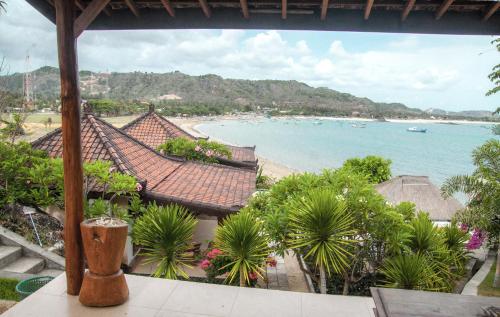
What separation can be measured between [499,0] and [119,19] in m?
3.52

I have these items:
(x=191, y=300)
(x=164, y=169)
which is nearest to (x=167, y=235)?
(x=191, y=300)

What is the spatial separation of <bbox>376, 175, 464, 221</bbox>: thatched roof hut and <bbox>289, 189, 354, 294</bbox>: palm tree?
5.21m

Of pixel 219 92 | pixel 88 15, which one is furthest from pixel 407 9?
pixel 219 92

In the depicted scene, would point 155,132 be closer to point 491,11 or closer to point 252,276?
point 252,276

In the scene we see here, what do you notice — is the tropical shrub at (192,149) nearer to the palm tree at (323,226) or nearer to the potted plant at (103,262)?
the palm tree at (323,226)

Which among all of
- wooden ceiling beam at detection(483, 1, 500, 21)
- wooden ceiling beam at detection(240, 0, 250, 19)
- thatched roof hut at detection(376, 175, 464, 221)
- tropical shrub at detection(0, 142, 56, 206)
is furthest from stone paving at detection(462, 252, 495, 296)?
tropical shrub at detection(0, 142, 56, 206)

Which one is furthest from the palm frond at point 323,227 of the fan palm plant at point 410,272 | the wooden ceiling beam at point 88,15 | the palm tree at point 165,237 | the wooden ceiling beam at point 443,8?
the wooden ceiling beam at point 88,15

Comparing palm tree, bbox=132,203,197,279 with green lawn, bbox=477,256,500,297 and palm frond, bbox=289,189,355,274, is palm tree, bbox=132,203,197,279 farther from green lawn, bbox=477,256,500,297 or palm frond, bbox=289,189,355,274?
green lawn, bbox=477,256,500,297

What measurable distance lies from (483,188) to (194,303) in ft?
16.0

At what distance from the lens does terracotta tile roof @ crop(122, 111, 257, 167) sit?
13578mm

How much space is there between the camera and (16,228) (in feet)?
21.5

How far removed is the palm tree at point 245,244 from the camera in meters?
4.52

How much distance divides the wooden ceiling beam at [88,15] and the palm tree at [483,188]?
5708 mm

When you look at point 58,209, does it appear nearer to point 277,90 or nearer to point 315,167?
point 315,167
